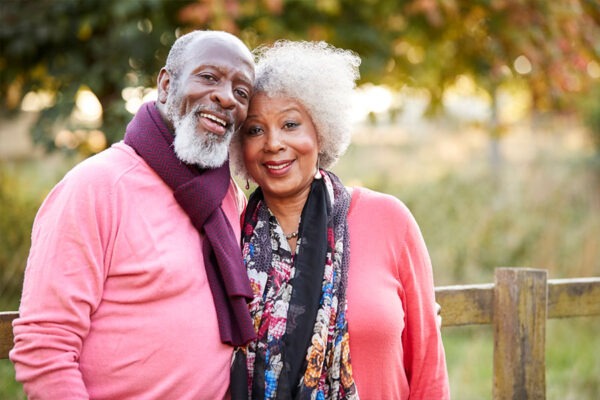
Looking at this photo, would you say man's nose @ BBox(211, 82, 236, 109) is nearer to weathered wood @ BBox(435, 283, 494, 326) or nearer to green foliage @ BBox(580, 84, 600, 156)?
weathered wood @ BBox(435, 283, 494, 326)

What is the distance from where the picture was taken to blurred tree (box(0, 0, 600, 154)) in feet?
15.1

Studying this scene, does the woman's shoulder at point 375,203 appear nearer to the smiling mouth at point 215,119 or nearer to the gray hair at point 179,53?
the smiling mouth at point 215,119

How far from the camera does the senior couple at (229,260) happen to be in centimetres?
208

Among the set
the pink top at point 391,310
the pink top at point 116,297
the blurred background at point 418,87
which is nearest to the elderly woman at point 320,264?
the pink top at point 391,310

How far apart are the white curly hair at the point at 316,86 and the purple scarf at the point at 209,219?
46cm

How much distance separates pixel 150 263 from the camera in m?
2.16

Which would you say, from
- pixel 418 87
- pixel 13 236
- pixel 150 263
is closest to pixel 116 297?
pixel 150 263

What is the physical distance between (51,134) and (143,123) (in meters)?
2.75

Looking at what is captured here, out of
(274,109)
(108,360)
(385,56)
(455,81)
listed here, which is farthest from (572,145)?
(108,360)

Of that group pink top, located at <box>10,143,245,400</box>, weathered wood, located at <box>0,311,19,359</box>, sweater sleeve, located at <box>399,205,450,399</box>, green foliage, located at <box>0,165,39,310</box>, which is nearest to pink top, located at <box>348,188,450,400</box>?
sweater sleeve, located at <box>399,205,450,399</box>

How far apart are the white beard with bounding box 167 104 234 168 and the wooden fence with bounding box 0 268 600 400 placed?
1195 mm

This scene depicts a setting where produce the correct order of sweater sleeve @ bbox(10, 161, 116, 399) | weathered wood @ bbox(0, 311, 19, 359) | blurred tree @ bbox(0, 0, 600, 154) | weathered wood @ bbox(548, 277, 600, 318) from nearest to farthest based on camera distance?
1. sweater sleeve @ bbox(10, 161, 116, 399)
2. weathered wood @ bbox(0, 311, 19, 359)
3. weathered wood @ bbox(548, 277, 600, 318)
4. blurred tree @ bbox(0, 0, 600, 154)

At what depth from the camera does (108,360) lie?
212 centimetres

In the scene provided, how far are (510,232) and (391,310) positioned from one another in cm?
445
